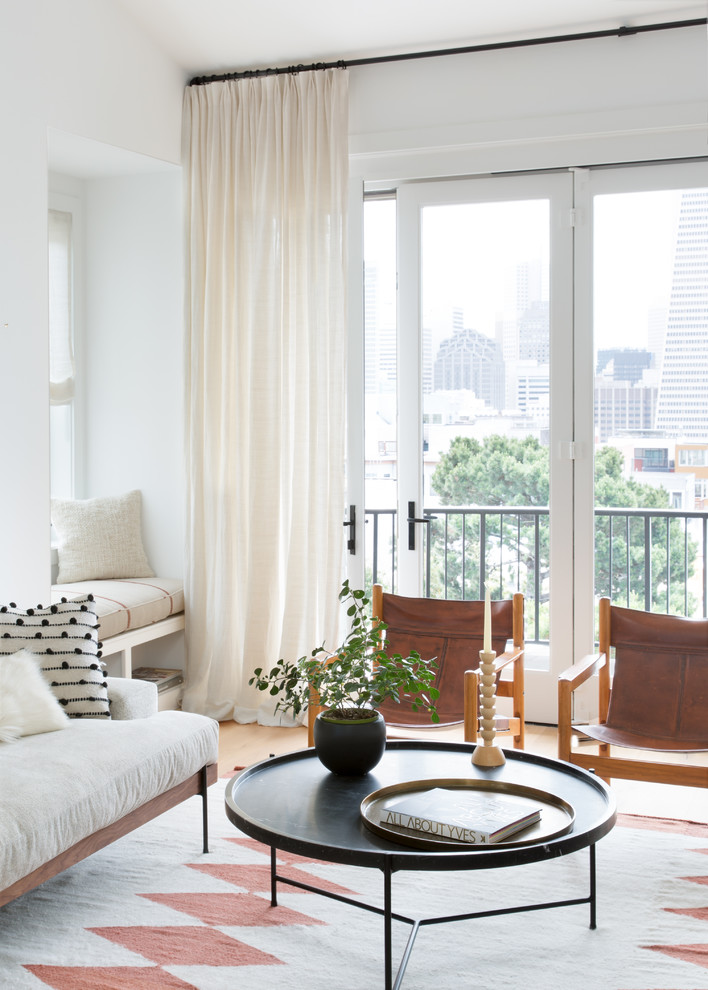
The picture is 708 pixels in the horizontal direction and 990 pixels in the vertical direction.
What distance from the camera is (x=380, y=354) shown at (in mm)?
4359

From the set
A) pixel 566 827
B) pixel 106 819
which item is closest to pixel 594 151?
pixel 566 827

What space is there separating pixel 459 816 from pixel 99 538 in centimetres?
277

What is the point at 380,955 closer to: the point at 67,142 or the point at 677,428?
the point at 677,428

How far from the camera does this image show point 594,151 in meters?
3.97

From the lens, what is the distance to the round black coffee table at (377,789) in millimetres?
1882

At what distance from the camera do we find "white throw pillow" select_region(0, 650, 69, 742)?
2582 mm

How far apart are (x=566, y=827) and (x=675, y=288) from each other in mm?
2632

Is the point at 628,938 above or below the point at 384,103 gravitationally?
below

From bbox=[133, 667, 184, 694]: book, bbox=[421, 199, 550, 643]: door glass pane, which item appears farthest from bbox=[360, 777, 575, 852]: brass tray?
bbox=[133, 667, 184, 694]: book

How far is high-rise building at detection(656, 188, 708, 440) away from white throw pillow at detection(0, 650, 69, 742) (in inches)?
105

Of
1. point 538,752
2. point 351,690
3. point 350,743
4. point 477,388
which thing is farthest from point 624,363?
point 350,743

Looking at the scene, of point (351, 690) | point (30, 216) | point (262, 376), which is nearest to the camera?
point (351, 690)

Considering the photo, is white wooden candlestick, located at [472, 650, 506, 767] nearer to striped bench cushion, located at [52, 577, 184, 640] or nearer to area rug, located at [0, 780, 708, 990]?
area rug, located at [0, 780, 708, 990]

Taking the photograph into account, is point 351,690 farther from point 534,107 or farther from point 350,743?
point 534,107
